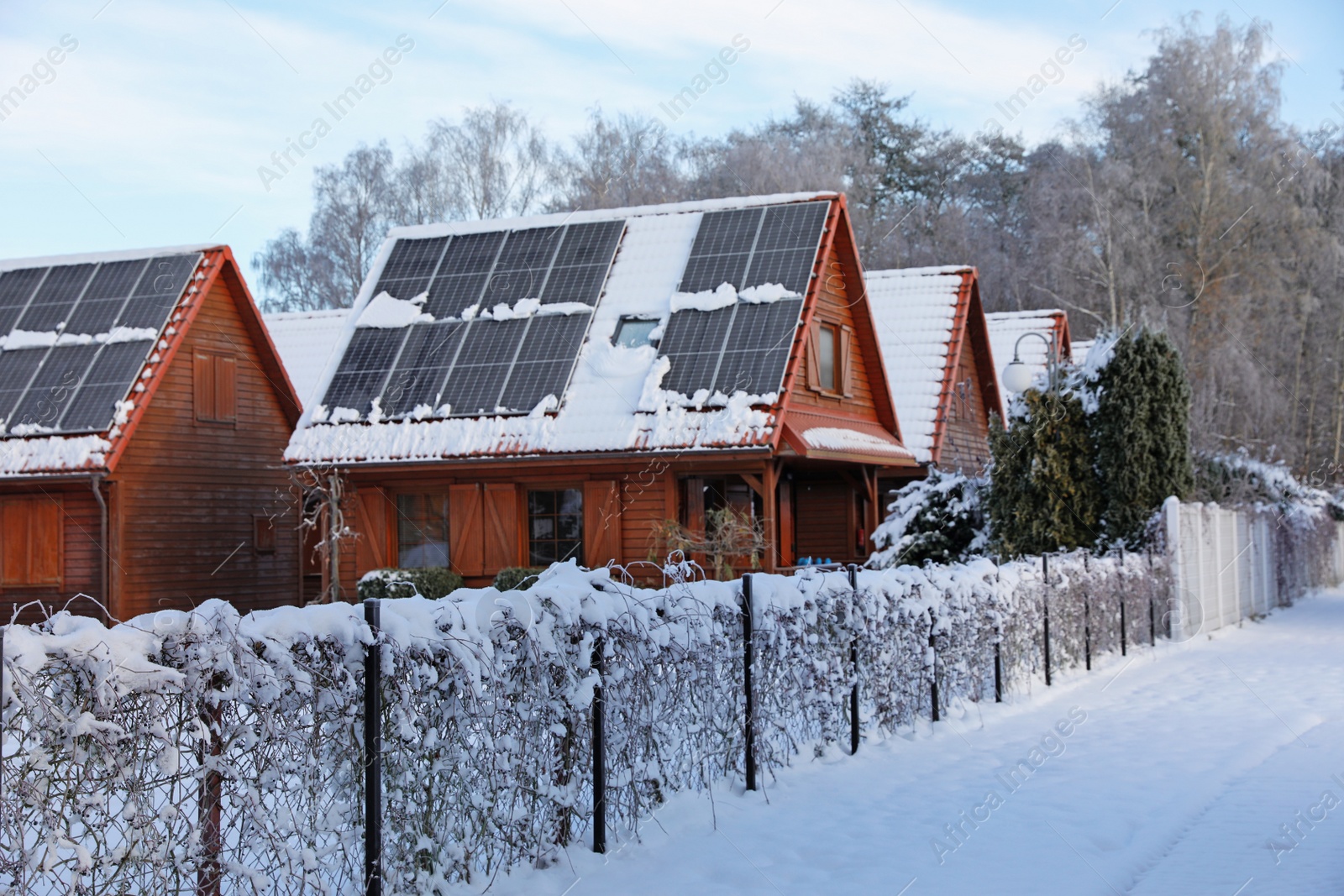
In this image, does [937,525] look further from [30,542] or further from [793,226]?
[30,542]

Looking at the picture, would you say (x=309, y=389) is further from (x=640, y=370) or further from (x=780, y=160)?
(x=780, y=160)

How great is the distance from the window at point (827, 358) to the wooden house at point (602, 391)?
5 centimetres

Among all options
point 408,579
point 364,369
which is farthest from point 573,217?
point 408,579

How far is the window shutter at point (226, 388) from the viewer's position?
24359mm

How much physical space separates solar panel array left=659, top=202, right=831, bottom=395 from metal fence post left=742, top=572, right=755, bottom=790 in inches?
451

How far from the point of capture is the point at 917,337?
93.0ft

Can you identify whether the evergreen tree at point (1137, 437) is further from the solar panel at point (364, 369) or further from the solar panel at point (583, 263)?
the solar panel at point (364, 369)

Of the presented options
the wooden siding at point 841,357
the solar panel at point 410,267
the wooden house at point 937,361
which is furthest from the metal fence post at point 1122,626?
the solar panel at point 410,267

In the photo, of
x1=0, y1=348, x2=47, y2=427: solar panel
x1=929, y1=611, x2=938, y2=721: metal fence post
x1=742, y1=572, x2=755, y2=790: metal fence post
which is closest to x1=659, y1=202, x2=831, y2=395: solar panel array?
x1=929, y1=611, x2=938, y2=721: metal fence post

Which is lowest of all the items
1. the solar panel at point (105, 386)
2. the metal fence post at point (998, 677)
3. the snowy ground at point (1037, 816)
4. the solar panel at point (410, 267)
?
the snowy ground at point (1037, 816)

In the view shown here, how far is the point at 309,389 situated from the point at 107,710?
26263 millimetres

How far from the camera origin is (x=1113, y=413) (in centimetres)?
1891

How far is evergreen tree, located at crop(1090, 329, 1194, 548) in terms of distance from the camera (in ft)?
61.1

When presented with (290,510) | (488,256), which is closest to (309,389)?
(290,510)
